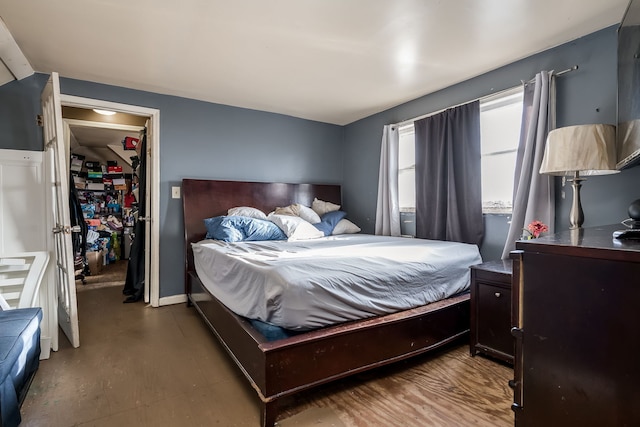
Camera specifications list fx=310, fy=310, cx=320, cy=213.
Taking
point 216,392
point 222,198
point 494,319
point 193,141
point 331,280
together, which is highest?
point 193,141

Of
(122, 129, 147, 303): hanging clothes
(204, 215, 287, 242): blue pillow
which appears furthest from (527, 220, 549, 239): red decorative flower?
(122, 129, 147, 303): hanging clothes

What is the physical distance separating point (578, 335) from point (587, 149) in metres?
1.39

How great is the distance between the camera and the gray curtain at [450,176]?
274cm

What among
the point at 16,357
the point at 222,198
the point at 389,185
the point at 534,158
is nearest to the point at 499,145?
the point at 534,158

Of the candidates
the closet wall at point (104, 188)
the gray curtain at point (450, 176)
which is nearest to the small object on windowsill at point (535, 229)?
the gray curtain at point (450, 176)

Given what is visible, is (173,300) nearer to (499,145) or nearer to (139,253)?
(139,253)

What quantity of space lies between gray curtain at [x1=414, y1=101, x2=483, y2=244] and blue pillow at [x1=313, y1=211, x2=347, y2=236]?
93 centimetres

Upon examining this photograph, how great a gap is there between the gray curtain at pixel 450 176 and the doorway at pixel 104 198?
12.5ft

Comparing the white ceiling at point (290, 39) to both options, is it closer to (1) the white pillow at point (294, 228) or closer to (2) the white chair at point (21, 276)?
(1) the white pillow at point (294, 228)

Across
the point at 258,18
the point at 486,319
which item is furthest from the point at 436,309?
the point at 258,18

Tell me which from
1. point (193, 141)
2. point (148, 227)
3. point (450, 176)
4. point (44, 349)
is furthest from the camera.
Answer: point (193, 141)

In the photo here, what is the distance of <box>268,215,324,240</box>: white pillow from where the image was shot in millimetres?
3062

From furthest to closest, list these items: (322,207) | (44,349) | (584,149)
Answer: (322,207) < (44,349) < (584,149)

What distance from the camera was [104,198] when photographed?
19.1 feet
